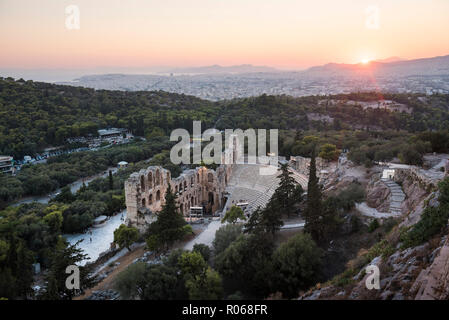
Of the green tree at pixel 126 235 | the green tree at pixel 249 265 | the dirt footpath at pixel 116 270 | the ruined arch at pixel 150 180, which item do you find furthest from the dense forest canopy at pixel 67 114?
the green tree at pixel 249 265

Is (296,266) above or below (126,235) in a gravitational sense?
above

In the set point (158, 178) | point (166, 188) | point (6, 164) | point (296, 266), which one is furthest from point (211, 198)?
point (6, 164)

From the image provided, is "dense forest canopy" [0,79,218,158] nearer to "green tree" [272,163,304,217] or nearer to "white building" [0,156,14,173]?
"white building" [0,156,14,173]

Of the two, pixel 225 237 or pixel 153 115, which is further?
pixel 153 115

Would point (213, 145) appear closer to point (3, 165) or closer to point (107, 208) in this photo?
point (107, 208)

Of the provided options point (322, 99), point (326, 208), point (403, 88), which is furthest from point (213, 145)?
point (403, 88)

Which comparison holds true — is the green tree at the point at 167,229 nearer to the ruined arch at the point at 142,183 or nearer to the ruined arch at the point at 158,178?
the ruined arch at the point at 142,183

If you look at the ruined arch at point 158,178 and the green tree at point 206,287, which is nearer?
the green tree at point 206,287

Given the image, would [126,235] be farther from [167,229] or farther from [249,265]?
[249,265]
